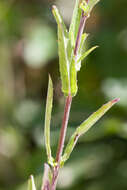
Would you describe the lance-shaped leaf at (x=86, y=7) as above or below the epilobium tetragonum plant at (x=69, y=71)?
above

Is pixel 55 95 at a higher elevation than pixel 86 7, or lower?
lower

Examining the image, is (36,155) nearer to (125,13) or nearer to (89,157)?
(89,157)

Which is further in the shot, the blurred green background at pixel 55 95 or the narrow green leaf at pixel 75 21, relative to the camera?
the blurred green background at pixel 55 95

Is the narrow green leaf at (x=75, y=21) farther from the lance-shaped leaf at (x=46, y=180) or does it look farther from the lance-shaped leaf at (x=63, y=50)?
the lance-shaped leaf at (x=46, y=180)

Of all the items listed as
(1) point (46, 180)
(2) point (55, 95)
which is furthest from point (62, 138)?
(2) point (55, 95)

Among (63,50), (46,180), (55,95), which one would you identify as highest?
(63,50)

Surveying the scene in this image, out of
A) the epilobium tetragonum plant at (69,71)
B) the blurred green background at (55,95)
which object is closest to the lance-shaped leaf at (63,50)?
the epilobium tetragonum plant at (69,71)

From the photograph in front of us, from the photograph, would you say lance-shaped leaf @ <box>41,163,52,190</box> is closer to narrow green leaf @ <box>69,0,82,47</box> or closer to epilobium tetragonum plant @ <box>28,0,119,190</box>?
epilobium tetragonum plant @ <box>28,0,119,190</box>

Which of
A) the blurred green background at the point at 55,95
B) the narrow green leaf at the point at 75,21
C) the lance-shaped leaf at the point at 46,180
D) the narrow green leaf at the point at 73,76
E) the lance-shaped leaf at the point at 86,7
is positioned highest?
the lance-shaped leaf at the point at 86,7

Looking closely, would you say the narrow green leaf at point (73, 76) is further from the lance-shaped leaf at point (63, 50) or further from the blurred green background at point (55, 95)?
the blurred green background at point (55, 95)

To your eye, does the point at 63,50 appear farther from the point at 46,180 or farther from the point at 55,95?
the point at 55,95
